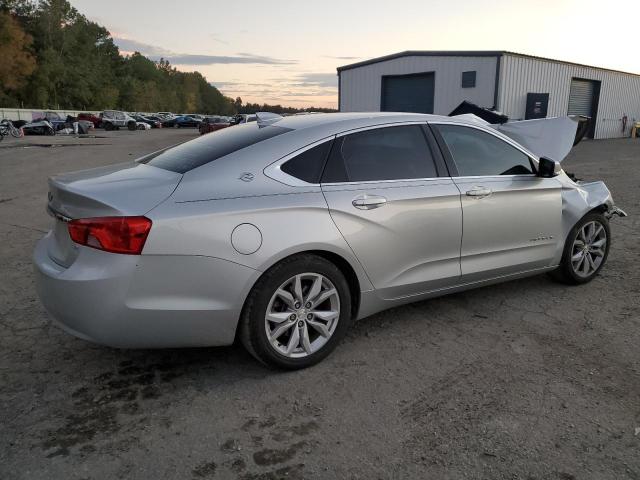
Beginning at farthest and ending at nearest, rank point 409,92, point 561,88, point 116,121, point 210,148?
point 116,121 → point 561,88 → point 409,92 → point 210,148

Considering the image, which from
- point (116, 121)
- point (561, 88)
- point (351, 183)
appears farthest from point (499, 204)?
point (116, 121)

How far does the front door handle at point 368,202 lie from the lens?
11.0 feet

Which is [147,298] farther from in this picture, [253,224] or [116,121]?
[116,121]

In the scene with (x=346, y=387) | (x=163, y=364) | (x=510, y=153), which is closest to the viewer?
(x=346, y=387)

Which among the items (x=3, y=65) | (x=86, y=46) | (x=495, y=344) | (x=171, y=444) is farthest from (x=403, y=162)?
(x=86, y=46)

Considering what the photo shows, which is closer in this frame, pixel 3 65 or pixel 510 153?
pixel 510 153

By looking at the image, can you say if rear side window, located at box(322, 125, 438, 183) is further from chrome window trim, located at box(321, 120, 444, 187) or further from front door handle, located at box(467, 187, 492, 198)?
front door handle, located at box(467, 187, 492, 198)

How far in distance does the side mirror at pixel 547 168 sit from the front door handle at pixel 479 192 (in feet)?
2.08

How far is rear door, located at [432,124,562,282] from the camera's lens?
153 inches

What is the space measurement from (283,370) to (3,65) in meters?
73.8

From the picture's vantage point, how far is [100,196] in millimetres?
2859

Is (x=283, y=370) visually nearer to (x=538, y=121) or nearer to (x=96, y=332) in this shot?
(x=96, y=332)

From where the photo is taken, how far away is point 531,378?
3.17 m

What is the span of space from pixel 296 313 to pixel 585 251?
3047 millimetres
